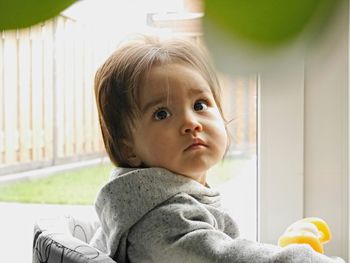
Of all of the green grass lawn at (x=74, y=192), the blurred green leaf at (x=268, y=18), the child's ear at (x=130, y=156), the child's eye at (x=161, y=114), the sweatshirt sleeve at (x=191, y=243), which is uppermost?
the blurred green leaf at (x=268, y=18)

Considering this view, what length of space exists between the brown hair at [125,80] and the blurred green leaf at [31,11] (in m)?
0.48

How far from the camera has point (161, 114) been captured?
2.36ft

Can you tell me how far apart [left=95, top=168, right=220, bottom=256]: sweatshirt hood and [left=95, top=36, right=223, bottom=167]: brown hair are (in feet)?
0.20

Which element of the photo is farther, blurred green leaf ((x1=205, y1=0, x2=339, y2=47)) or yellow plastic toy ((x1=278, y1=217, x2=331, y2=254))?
yellow plastic toy ((x1=278, y1=217, x2=331, y2=254))

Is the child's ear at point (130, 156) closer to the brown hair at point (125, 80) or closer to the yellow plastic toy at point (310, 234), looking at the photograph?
the brown hair at point (125, 80)

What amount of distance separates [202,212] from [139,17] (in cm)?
57

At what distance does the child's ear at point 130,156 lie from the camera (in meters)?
0.80

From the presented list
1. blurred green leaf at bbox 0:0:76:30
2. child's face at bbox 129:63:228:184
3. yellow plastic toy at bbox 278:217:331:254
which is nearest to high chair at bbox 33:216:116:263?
child's face at bbox 129:63:228:184

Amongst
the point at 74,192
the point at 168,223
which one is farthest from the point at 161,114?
the point at 74,192

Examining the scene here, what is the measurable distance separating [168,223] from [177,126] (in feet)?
0.43

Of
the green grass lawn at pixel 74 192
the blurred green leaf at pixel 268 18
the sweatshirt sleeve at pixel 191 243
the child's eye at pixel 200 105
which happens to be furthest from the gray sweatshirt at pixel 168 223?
the blurred green leaf at pixel 268 18

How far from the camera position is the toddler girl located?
673mm

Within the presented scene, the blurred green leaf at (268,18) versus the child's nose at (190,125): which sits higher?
the blurred green leaf at (268,18)

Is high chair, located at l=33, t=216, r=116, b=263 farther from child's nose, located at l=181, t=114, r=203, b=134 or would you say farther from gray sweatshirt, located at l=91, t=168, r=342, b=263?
child's nose, located at l=181, t=114, r=203, b=134
